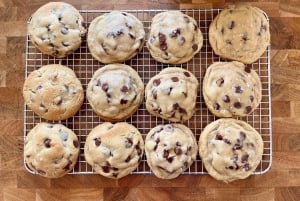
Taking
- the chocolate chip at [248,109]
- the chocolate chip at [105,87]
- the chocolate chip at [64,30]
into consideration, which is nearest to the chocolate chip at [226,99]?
the chocolate chip at [248,109]

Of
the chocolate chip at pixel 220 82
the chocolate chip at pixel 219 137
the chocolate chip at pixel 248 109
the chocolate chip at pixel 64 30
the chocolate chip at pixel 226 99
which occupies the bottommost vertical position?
the chocolate chip at pixel 219 137

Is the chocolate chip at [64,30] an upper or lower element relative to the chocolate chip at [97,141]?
upper

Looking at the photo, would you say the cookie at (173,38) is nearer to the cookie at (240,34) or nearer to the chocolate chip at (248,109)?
the cookie at (240,34)

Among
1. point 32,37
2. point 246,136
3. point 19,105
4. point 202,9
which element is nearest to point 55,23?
point 32,37

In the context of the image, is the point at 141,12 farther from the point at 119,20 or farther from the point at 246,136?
the point at 246,136

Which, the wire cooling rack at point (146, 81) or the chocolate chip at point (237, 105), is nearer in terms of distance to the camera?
the chocolate chip at point (237, 105)

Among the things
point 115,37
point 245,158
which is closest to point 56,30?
point 115,37
